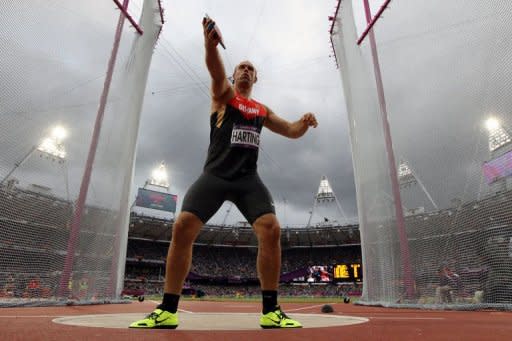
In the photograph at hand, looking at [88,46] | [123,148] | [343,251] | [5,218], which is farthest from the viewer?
[343,251]

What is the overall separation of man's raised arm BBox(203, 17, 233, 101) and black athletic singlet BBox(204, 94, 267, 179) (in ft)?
0.50

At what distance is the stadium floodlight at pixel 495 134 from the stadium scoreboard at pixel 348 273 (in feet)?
101

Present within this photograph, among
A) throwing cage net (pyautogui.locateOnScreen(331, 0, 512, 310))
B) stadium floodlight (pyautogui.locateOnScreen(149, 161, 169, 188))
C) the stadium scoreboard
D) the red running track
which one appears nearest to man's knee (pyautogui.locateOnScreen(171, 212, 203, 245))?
the red running track

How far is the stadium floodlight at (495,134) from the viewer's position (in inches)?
196

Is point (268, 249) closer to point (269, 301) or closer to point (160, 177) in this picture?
point (269, 301)

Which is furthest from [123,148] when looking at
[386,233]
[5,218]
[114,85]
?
[386,233]

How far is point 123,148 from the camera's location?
788cm

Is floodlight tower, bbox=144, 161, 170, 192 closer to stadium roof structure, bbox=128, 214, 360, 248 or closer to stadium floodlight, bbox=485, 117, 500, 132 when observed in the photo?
stadium roof structure, bbox=128, 214, 360, 248

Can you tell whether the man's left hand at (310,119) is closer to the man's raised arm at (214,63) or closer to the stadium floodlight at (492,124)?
the man's raised arm at (214,63)

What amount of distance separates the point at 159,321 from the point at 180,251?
47 cm

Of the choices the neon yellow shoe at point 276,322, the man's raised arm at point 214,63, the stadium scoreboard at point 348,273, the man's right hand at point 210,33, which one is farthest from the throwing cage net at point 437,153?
the stadium scoreboard at point 348,273

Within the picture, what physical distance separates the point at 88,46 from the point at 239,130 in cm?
546

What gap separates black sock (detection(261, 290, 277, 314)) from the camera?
2.41 m

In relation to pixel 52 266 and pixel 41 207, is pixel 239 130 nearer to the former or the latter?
pixel 41 207
